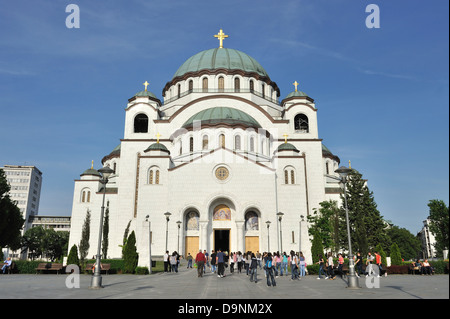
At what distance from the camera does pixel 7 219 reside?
33.5m

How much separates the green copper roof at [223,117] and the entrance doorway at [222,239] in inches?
414

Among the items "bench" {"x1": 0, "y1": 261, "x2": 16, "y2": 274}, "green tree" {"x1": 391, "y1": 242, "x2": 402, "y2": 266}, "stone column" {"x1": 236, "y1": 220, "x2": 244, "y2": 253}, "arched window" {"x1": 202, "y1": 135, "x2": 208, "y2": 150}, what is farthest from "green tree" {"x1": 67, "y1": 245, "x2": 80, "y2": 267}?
"green tree" {"x1": 391, "y1": 242, "x2": 402, "y2": 266}

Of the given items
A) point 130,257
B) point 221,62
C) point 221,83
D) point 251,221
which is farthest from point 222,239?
point 221,62

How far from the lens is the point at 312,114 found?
128ft

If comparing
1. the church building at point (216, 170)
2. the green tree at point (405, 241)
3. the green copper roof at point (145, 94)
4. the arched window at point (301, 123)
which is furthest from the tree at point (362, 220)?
the green tree at point (405, 241)

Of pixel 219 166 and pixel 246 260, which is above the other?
pixel 219 166

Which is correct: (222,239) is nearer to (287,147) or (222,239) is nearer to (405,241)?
(287,147)

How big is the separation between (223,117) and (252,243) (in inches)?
509

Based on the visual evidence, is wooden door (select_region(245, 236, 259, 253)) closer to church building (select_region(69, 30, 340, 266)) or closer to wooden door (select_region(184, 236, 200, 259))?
church building (select_region(69, 30, 340, 266))

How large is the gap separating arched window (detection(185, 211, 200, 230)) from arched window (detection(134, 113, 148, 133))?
44.9ft

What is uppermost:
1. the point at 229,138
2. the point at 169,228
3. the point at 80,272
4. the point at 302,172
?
the point at 229,138
